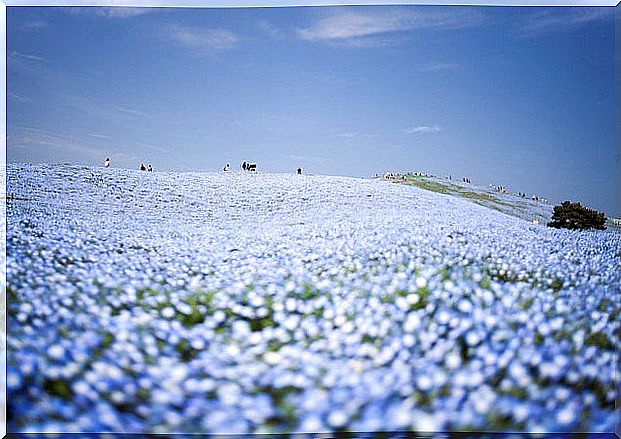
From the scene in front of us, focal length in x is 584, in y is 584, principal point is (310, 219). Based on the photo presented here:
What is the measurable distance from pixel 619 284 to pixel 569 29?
1687mm

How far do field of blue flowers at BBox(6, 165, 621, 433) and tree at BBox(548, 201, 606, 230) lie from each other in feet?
0.34

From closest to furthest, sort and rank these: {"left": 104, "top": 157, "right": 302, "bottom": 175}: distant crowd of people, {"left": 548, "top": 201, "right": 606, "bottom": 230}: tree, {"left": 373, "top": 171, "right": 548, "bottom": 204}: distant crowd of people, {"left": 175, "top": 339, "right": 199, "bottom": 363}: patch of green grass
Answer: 1. {"left": 175, "top": 339, "right": 199, "bottom": 363}: patch of green grass
2. {"left": 548, "top": 201, "right": 606, "bottom": 230}: tree
3. {"left": 373, "top": 171, "right": 548, "bottom": 204}: distant crowd of people
4. {"left": 104, "top": 157, "right": 302, "bottom": 175}: distant crowd of people

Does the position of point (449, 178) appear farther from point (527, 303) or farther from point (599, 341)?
point (599, 341)

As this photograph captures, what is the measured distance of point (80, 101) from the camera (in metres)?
4.07

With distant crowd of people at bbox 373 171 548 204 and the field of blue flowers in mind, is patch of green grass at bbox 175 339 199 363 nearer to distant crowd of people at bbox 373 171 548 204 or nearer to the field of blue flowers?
the field of blue flowers

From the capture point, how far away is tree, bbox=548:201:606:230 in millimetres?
3910

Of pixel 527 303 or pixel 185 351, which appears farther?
pixel 527 303

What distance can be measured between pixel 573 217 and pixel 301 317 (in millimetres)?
2193

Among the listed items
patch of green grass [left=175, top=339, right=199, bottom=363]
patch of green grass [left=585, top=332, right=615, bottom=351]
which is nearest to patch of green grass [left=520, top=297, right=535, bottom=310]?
patch of green grass [left=585, top=332, right=615, bottom=351]

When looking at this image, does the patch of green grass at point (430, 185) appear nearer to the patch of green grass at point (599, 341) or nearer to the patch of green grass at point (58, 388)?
the patch of green grass at point (599, 341)

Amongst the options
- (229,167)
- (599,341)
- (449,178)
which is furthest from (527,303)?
(229,167)

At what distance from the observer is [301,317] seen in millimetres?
3000

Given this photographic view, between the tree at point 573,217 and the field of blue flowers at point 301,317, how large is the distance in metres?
0.10

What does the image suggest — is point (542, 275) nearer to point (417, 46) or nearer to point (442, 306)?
point (442, 306)
